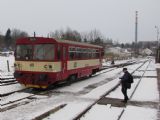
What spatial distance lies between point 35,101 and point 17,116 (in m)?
2.75

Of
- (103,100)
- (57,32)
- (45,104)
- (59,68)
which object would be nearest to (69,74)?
(59,68)

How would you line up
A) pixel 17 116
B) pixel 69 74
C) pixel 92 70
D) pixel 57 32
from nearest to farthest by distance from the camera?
pixel 17 116, pixel 69 74, pixel 92 70, pixel 57 32

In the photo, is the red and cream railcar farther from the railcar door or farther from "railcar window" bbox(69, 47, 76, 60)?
"railcar window" bbox(69, 47, 76, 60)

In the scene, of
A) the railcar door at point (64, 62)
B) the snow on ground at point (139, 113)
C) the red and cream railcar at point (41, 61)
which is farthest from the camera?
the railcar door at point (64, 62)

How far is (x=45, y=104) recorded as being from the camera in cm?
1222

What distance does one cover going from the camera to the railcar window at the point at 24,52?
16766 mm

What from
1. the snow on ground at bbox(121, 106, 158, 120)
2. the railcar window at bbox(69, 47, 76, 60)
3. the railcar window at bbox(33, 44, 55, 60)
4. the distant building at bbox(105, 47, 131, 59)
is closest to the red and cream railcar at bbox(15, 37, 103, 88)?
the railcar window at bbox(33, 44, 55, 60)

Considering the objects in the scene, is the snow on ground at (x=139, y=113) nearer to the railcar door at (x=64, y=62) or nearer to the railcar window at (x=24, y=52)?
the railcar door at (x=64, y=62)

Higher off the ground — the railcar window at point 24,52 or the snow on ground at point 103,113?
the railcar window at point 24,52

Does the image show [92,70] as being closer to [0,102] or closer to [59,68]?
[59,68]

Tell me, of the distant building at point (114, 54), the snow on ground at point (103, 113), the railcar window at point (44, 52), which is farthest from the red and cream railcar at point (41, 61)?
the distant building at point (114, 54)

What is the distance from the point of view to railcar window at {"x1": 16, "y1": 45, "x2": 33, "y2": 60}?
55.0 ft

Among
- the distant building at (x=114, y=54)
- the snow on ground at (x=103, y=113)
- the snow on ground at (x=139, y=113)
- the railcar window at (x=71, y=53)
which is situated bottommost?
the snow on ground at (x=139, y=113)

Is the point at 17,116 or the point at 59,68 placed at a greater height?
the point at 59,68
